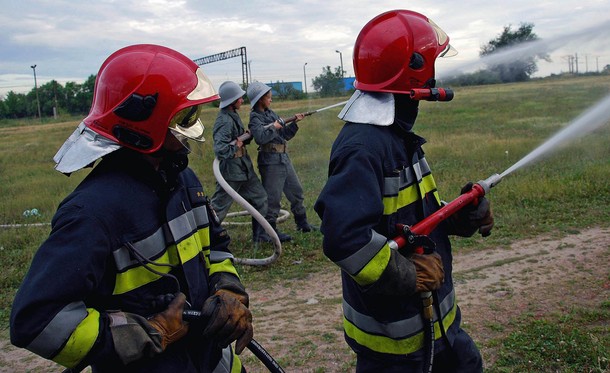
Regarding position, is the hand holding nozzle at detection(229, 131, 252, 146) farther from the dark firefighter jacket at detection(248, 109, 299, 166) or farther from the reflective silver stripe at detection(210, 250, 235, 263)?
the reflective silver stripe at detection(210, 250, 235, 263)

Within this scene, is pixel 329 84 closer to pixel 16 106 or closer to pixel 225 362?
pixel 225 362

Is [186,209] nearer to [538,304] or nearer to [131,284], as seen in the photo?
[131,284]

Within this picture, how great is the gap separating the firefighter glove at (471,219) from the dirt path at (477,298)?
149 centimetres

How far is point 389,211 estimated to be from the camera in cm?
240

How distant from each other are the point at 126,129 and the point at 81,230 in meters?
0.48

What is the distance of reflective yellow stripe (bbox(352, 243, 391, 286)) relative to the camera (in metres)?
2.17

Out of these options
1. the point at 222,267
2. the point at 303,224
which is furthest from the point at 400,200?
the point at 303,224

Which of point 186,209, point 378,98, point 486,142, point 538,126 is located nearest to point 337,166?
point 378,98

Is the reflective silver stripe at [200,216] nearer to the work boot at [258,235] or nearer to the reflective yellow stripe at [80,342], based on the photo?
the reflective yellow stripe at [80,342]

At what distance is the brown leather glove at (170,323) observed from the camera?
6.52 ft

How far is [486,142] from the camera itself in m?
14.1

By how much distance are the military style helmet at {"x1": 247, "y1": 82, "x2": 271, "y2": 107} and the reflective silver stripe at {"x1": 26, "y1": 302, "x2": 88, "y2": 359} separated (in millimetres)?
5690

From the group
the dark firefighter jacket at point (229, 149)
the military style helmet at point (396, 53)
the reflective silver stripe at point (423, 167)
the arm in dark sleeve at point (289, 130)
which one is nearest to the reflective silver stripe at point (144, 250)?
the military style helmet at point (396, 53)

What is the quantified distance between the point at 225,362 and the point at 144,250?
0.71 m
